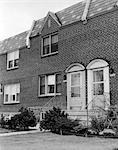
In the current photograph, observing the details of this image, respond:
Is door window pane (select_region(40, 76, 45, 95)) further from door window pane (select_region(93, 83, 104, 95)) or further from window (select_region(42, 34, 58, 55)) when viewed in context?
door window pane (select_region(93, 83, 104, 95))

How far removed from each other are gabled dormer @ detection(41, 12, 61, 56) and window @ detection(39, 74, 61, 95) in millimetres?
1919

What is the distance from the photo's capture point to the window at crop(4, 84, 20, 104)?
25562mm

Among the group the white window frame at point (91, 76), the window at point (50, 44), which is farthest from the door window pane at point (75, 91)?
the window at point (50, 44)

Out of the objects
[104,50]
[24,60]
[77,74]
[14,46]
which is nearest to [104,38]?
[104,50]

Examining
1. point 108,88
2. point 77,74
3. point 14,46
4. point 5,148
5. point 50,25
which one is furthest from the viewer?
point 14,46

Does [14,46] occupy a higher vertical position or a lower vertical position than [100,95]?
higher

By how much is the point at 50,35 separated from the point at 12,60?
20.8ft

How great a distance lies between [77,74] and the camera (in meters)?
19.1

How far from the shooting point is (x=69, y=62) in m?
19.8

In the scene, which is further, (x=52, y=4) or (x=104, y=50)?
(x=104, y=50)

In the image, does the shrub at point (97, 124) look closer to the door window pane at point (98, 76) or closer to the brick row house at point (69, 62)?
the brick row house at point (69, 62)

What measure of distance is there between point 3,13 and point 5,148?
15.3 feet

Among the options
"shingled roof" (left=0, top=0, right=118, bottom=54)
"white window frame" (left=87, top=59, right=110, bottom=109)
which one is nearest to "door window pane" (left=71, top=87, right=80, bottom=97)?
"white window frame" (left=87, top=59, right=110, bottom=109)

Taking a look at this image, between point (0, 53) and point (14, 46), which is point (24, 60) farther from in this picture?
point (0, 53)
